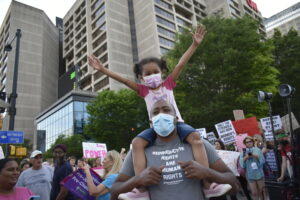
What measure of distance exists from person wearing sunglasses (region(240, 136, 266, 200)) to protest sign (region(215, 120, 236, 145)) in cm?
268

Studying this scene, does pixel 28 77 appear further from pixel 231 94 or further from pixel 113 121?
pixel 231 94

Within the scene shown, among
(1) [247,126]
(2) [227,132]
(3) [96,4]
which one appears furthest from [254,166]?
(3) [96,4]

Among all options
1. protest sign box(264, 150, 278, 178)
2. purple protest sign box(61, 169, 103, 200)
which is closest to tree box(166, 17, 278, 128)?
protest sign box(264, 150, 278, 178)

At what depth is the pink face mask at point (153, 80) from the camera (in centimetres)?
271

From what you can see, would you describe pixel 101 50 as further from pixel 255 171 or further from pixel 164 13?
pixel 255 171

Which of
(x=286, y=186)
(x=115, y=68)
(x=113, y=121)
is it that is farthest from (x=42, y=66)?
(x=286, y=186)

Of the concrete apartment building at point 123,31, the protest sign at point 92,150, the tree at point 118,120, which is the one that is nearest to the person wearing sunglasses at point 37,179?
the protest sign at point 92,150

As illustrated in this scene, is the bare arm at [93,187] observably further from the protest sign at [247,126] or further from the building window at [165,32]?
the building window at [165,32]

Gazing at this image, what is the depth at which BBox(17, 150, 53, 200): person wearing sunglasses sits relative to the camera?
569 cm

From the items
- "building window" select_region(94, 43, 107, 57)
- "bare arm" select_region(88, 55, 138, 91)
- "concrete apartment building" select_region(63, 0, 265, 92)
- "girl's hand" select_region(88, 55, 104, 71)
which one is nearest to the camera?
"bare arm" select_region(88, 55, 138, 91)

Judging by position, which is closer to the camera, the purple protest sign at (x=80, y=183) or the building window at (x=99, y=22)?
the purple protest sign at (x=80, y=183)

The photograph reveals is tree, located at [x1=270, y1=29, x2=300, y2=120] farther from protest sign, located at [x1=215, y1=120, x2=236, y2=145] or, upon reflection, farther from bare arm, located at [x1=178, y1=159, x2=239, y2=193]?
bare arm, located at [x1=178, y1=159, x2=239, y2=193]

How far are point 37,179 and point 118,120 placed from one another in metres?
23.7

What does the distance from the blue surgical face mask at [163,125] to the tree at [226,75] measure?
53.7 feet
